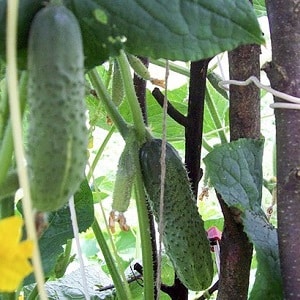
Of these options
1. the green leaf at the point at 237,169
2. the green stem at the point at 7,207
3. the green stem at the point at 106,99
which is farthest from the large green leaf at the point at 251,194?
the green stem at the point at 7,207

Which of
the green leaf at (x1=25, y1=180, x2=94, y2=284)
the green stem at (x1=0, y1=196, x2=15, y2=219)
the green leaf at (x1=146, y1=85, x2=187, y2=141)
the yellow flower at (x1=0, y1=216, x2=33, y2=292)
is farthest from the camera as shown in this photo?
the green leaf at (x1=146, y1=85, x2=187, y2=141)

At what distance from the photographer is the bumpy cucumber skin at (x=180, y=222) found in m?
0.73

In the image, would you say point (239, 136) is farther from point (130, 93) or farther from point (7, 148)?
point (7, 148)

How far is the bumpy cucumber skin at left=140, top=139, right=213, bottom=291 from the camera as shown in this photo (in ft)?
2.39

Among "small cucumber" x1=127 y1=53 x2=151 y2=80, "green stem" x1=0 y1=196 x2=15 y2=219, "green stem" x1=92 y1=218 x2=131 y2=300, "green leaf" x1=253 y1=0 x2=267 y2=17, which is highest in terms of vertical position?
"green leaf" x1=253 y1=0 x2=267 y2=17

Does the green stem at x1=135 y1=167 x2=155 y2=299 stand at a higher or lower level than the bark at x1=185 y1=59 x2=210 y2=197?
lower

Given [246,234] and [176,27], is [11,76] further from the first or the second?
[246,234]

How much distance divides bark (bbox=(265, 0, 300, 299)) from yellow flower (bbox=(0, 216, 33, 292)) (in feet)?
1.27

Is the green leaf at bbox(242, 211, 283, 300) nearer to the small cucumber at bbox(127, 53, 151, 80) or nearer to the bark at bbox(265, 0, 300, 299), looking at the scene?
the bark at bbox(265, 0, 300, 299)

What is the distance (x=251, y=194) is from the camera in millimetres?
805

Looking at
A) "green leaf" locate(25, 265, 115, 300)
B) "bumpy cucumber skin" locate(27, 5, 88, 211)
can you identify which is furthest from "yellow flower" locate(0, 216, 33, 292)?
"green leaf" locate(25, 265, 115, 300)

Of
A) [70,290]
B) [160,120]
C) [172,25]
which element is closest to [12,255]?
[172,25]

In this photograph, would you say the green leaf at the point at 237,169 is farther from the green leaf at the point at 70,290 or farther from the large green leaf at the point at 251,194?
the green leaf at the point at 70,290

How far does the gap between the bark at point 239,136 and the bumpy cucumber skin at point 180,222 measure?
0.03 m
